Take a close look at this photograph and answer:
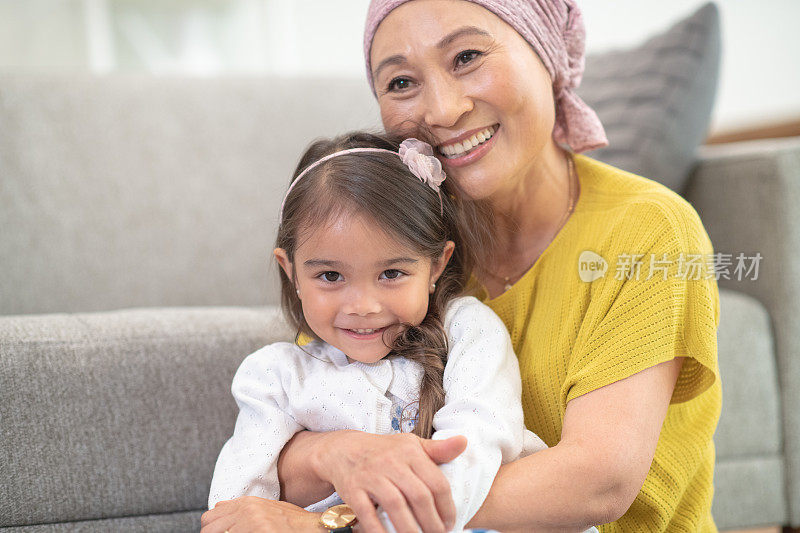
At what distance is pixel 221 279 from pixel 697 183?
1298mm

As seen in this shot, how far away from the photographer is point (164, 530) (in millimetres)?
1180

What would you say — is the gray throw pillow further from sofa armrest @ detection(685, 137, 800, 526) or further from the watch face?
the watch face

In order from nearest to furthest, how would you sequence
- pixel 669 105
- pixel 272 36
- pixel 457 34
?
pixel 457 34 < pixel 669 105 < pixel 272 36

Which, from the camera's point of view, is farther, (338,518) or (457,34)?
(457,34)

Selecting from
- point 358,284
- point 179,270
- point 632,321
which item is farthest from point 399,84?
point 179,270

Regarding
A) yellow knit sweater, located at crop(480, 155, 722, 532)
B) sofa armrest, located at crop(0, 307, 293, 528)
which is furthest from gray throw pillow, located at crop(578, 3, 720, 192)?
sofa armrest, located at crop(0, 307, 293, 528)

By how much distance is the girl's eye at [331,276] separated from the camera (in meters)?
1.03

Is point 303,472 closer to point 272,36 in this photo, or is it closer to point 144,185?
point 144,185

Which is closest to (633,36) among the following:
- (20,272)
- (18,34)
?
(20,272)

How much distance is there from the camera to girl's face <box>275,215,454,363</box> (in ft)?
3.26

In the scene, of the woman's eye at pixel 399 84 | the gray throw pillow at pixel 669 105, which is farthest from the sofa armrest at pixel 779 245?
the woman's eye at pixel 399 84

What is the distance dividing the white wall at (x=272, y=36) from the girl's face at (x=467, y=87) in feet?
5.77

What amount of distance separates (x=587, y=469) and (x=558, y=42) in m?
0.73

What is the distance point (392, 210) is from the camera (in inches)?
39.8
